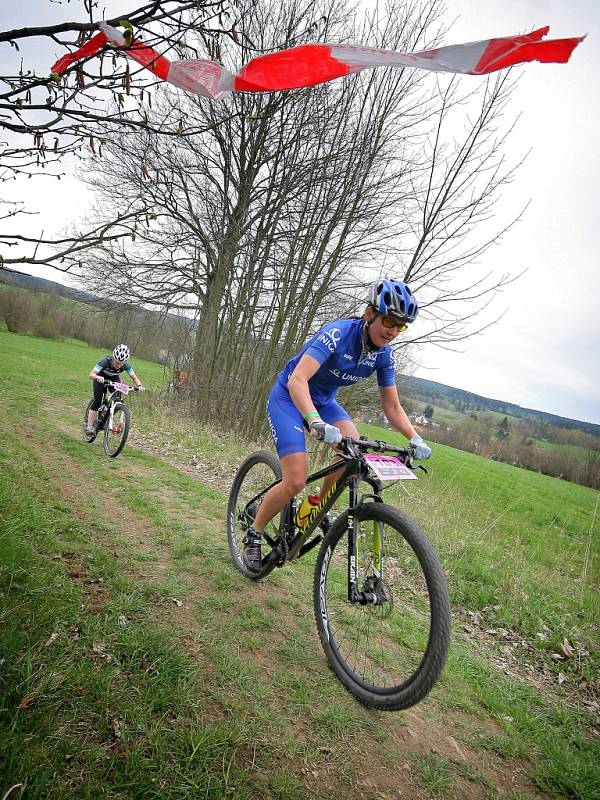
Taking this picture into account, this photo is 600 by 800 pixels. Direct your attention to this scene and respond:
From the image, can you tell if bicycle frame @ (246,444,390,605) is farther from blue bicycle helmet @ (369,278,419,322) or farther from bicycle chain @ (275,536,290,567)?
blue bicycle helmet @ (369,278,419,322)

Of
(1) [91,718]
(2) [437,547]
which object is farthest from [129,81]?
(2) [437,547]

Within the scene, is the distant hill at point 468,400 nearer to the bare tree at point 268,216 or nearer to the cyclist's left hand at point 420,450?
the bare tree at point 268,216

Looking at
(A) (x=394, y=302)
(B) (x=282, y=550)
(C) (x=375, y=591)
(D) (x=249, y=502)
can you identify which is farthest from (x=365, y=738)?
(A) (x=394, y=302)

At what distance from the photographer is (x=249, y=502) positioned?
13.8ft

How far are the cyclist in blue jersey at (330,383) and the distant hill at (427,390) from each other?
172 cm

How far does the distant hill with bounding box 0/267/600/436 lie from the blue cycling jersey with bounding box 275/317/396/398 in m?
1.79

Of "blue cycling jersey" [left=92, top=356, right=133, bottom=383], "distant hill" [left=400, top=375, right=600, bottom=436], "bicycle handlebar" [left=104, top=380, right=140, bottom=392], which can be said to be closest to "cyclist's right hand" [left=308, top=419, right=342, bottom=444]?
"bicycle handlebar" [left=104, top=380, right=140, bottom=392]

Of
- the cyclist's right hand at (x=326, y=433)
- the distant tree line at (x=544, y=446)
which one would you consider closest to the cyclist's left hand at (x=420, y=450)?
the cyclist's right hand at (x=326, y=433)

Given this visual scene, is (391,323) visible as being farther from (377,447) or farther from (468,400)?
(468,400)

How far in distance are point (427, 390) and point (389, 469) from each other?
1934 centimetres

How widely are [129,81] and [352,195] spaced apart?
31.4 feet

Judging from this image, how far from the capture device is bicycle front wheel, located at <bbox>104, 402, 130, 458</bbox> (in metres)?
7.35

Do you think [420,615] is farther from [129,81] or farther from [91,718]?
[129,81]

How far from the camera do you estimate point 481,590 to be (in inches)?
196
